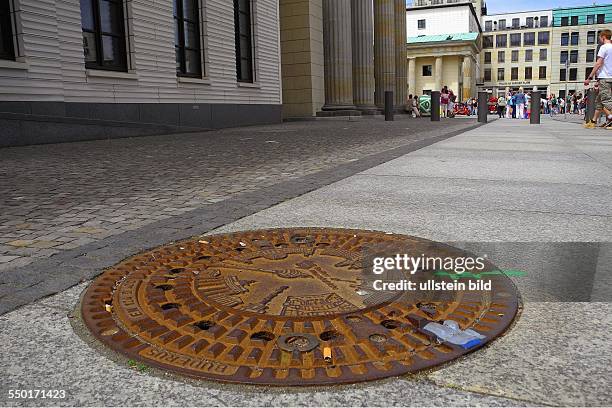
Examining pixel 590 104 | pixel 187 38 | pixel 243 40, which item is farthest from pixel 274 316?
pixel 590 104

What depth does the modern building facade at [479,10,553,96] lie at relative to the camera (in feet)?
299

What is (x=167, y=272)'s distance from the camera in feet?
7.61

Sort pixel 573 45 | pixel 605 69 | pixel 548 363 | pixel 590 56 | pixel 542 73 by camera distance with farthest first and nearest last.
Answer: pixel 542 73, pixel 573 45, pixel 590 56, pixel 605 69, pixel 548 363

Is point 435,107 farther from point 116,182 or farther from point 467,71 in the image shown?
point 467,71

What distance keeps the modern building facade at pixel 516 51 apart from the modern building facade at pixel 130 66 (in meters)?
81.5

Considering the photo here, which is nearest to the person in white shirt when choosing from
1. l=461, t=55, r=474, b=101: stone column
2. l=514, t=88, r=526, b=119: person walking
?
l=514, t=88, r=526, b=119: person walking

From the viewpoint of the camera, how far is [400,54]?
104 feet

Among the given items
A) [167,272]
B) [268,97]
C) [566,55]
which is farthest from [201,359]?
[566,55]

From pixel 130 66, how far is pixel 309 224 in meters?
11.2

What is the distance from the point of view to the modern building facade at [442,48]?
71125mm

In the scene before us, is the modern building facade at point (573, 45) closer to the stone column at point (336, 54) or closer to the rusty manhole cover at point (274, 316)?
the stone column at point (336, 54)

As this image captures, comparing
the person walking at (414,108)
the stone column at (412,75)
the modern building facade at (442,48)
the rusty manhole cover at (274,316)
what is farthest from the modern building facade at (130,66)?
the stone column at (412,75)

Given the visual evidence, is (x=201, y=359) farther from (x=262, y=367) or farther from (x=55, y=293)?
(x=55, y=293)

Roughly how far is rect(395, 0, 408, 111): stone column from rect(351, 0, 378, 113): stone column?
4.76 meters
